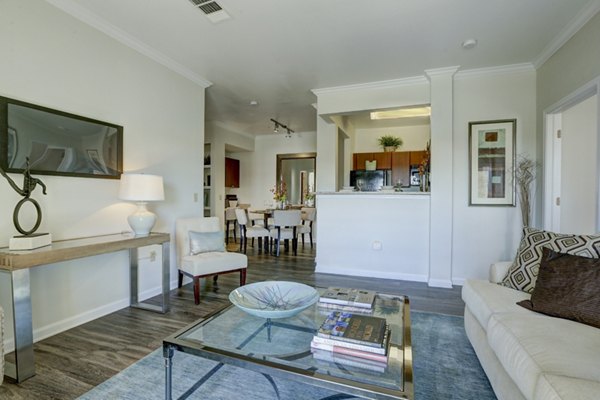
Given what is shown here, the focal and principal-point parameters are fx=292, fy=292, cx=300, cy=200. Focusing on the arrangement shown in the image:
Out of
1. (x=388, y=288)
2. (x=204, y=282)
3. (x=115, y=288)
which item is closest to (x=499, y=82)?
(x=388, y=288)

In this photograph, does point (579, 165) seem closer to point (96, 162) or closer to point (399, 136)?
point (399, 136)

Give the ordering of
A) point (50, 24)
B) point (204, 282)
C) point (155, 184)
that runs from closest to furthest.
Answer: point (50, 24)
point (155, 184)
point (204, 282)

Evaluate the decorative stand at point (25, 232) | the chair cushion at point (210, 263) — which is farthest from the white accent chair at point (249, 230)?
the decorative stand at point (25, 232)

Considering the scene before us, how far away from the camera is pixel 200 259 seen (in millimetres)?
3088

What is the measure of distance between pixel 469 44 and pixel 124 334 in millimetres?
4216

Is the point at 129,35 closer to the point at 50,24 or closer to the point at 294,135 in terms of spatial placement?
the point at 50,24

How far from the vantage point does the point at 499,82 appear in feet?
11.9

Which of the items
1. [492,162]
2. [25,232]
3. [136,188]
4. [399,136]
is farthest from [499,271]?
[399,136]

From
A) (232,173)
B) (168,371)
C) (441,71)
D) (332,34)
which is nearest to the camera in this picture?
(168,371)

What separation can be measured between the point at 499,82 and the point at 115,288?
4.97 metres

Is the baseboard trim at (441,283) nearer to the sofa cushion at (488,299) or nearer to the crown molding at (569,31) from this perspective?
the sofa cushion at (488,299)

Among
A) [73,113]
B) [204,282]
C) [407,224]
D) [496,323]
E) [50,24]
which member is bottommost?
[204,282]

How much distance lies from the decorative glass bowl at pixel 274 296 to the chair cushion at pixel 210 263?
1.37 metres

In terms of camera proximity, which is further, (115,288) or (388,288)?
(388,288)
